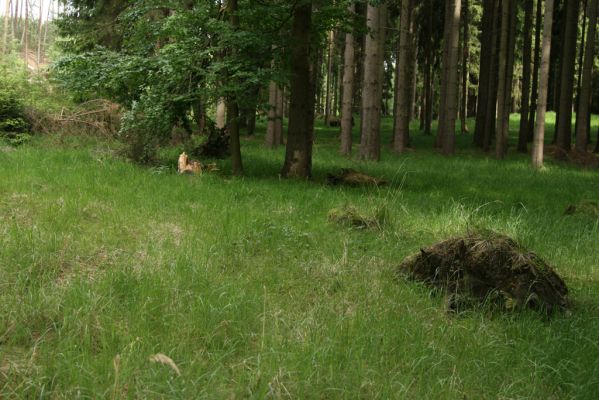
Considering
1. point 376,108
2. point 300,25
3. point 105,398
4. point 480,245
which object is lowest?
point 105,398

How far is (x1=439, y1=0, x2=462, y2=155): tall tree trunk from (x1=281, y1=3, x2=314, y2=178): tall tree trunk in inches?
377

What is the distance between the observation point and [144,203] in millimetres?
7309

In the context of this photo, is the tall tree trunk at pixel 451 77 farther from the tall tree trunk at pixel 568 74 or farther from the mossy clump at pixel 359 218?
the mossy clump at pixel 359 218

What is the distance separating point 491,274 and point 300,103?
6685 mm

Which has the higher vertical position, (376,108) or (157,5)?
(157,5)

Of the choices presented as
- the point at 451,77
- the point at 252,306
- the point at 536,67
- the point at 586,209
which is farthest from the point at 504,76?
the point at 252,306

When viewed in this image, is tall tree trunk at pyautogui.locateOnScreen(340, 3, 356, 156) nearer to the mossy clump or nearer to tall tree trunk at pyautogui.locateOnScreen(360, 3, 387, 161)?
tall tree trunk at pyautogui.locateOnScreen(360, 3, 387, 161)

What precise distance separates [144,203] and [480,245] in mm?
4299

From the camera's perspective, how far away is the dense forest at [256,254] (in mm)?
3322

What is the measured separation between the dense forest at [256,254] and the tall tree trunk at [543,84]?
6.42 ft

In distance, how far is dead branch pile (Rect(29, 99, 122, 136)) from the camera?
14602 millimetres

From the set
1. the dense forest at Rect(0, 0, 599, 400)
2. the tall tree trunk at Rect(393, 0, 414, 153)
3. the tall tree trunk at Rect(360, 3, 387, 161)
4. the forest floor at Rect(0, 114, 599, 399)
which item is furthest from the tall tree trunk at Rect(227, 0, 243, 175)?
the tall tree trunk at Rect(393, 0, 414, 153)

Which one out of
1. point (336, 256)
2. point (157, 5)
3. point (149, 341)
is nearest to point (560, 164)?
point (157, 5)

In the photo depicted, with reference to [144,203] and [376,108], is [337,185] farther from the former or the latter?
[376,108]
